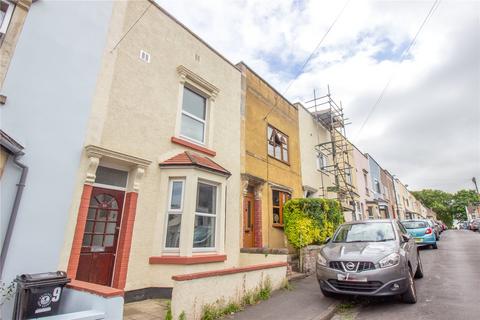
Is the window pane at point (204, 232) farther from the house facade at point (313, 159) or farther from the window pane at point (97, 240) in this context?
the house facade at point (313, 159)

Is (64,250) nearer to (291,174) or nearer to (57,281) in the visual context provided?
(57,281)

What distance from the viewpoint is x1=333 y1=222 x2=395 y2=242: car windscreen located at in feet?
20.9

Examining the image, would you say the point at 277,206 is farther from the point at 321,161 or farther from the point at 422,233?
the point at 422,233

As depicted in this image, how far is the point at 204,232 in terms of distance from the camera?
7770 millimetres

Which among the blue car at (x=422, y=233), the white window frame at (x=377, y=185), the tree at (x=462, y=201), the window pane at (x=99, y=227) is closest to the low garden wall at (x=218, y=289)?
the window pane at (x=99, y=227)

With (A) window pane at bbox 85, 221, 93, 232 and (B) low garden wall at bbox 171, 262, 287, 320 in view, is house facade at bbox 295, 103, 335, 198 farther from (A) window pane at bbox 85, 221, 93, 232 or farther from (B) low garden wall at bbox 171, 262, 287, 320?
(A) window pane at bbox 85, 221, 93, 232

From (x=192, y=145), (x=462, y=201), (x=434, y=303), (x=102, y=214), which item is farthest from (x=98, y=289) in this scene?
(x=462, y=201)

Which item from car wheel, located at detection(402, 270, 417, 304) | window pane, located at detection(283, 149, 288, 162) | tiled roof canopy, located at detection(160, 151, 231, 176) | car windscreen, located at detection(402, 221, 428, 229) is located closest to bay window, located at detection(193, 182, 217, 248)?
tiled roof canopy, located at detection(160, 151, 231, 176)

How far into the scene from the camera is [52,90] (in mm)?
5359

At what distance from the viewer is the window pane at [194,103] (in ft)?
28.1

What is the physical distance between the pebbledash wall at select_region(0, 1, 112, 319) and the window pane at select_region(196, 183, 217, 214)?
10.5 feet

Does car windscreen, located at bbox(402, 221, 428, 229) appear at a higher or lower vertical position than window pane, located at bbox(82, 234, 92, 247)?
higher

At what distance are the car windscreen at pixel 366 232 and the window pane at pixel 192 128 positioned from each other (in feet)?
16.4

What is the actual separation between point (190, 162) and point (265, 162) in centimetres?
483
